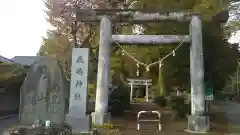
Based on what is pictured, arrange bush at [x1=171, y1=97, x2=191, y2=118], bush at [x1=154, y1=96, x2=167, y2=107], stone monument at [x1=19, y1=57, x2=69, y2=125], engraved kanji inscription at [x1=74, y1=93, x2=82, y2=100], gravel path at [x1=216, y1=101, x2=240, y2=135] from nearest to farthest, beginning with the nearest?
stone monument at [x1=19, y1=57, x2=69, y2=125], engraved kanji inscription at [x1=74, y1=93, x2=82, y2=100], gravel path at [x1=216, y1=101, x2=240, y2=135], bush at [x1=171, y1=97, x2=191, y2=118], bush at [x1=154, y1=96, x2=167, y2=107]

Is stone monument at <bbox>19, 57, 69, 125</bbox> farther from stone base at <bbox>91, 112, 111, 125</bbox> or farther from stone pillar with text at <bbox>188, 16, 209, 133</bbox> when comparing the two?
stone pillar with text at <bbox>188, 16, 209, 133</bbox>

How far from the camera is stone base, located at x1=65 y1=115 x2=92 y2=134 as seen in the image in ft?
32.1

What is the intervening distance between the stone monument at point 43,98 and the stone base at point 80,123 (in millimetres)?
1201

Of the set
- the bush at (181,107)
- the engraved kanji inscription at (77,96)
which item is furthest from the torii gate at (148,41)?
the bush at (181,107)

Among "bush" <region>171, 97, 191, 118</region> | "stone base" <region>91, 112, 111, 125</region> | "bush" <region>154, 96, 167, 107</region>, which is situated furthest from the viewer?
"bush" <region>154, 96, 167, 107</region>

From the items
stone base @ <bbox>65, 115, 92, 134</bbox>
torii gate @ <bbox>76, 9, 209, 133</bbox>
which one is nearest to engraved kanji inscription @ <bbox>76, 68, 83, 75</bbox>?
stone base @ <bbox>65, 115, 92, 134</bbox>

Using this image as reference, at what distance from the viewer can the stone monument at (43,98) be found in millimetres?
8648

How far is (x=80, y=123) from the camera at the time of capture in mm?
9875

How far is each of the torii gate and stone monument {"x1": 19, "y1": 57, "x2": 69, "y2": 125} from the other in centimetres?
453

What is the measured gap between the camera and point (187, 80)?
18016 millimetres

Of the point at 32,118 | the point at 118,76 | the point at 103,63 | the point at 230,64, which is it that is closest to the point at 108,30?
the point at 103,63

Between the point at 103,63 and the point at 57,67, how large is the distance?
15.7 feet

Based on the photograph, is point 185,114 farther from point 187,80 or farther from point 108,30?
point 108,30

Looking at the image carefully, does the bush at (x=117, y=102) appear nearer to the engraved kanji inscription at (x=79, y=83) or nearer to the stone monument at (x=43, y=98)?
the engraved kanji inscription at (x=79, y=83)
